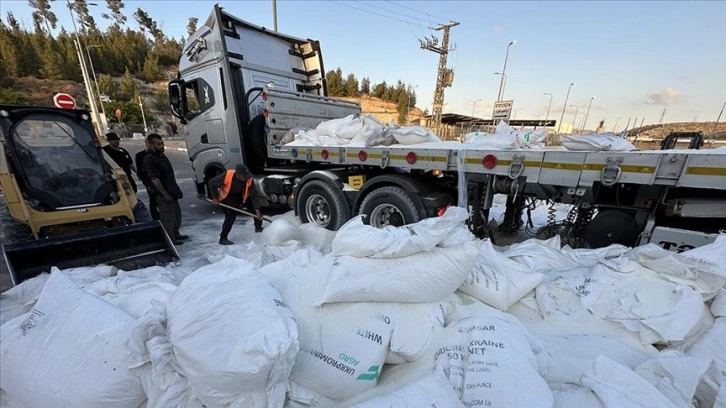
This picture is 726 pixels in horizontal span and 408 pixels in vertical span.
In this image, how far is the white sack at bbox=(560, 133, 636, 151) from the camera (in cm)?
230

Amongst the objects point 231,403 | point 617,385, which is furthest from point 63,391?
point 617,385

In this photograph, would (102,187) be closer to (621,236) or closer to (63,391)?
(63,391)

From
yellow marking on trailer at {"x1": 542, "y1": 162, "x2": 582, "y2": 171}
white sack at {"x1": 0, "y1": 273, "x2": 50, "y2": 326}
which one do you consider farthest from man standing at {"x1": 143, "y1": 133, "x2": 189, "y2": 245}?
yellow marking on trailer at {"x1": 542, "y1": 162, "x2": 582, "y2": 171}

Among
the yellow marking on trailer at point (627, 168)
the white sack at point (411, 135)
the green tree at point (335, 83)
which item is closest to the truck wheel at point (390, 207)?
the white sack at point (411, 135)

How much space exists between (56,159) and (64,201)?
1.72 feet

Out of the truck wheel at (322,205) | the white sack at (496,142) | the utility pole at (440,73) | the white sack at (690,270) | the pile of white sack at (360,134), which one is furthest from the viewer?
the utility pole at (440,73)

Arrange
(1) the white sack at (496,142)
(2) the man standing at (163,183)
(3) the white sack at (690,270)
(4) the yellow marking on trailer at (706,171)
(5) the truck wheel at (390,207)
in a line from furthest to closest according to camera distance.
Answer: (2) the man standing at (163,183)
(5) the truck wheel at (390,207)
(1) the white sack at (496,142)
(4) the yellow marking on trailer at (706,171)
(3) the white sack at (690,270)

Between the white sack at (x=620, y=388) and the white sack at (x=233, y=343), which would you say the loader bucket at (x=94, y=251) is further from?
the white sack at (x=620, y=388)

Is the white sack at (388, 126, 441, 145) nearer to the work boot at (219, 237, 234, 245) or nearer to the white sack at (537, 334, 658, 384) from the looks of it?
the white sack at (537, 334, 658, 384)

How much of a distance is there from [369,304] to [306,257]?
41.4 inches

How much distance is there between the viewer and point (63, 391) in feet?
3.98

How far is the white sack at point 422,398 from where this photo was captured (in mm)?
991

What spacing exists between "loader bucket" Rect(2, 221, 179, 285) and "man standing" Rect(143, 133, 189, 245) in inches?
22.5

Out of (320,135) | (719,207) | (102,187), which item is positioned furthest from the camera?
(320,135)
